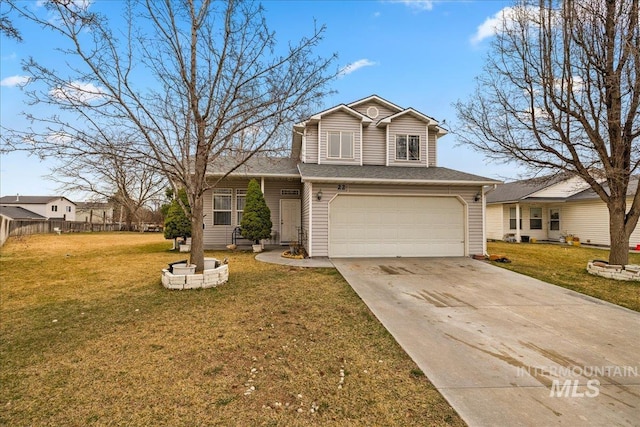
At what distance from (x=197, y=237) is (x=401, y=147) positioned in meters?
9.09

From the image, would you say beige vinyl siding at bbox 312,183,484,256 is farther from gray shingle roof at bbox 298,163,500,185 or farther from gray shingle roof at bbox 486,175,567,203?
gray shingle roof at bbox 486,175,567,203

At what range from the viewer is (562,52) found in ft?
26.0

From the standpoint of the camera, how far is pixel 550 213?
1875 cm

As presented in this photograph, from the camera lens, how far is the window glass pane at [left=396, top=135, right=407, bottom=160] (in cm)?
1252

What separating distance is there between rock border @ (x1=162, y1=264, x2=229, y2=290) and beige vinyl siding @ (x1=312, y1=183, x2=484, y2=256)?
3.97 metres

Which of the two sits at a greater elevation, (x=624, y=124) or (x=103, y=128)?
(x=624, y=124)

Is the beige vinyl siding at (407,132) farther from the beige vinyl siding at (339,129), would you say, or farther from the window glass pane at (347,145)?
the window glass pane at (347,145)

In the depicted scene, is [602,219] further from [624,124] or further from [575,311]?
[575,311]

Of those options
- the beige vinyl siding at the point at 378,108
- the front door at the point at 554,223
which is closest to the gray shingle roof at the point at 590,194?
the front door at the point at 554,223

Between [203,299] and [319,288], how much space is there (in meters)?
2.24

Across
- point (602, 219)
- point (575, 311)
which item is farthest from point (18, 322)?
point (602, 219)

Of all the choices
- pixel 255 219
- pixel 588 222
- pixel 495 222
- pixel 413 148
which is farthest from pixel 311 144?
pixel 588 222

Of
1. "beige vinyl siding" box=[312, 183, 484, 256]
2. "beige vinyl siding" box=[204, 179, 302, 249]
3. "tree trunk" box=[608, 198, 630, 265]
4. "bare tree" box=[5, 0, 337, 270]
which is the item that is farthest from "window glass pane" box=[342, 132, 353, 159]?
"tree trunk" box=[608, 198, 630, 265]

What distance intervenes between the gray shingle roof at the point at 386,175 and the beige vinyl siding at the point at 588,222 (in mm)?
10469
